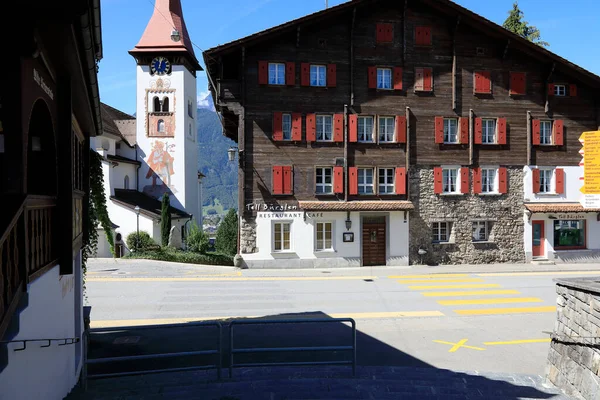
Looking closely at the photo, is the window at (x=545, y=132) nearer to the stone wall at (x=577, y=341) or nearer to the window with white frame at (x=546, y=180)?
the window with white frame at (x=546, y=180)

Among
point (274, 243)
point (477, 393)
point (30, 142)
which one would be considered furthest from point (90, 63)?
point (274, 243)

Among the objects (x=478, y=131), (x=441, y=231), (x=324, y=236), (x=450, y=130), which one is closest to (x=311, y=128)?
(x=324, y=236)

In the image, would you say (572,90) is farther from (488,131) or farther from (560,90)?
(488,131)

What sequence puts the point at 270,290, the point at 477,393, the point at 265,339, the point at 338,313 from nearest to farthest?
1. the point at 477,393
2. the point at 265,339
3. the point at 338,313
4. the point at 270,290

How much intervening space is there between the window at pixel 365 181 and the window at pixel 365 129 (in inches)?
60.6

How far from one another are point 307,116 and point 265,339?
14.7 metres

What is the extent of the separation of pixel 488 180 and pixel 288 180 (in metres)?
10.8

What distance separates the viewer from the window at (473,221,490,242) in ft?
82.5

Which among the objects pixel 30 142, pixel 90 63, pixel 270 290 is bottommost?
pixel 270 290

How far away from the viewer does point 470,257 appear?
24.9m

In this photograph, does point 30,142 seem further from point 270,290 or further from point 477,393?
point 270,290

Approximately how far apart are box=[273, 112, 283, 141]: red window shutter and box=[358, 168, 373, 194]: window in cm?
442

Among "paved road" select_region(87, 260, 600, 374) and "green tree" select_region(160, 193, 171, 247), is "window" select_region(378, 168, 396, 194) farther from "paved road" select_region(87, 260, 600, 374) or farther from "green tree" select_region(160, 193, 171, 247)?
"green tree" select_region(160, 193, 171, 247)

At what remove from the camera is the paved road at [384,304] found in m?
10.2
